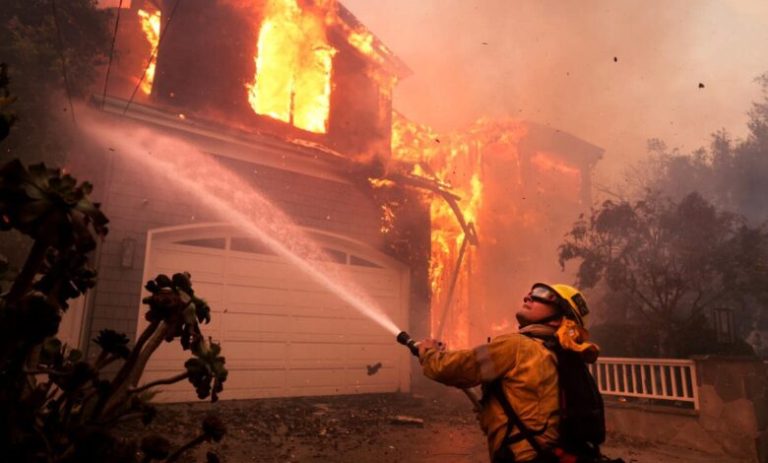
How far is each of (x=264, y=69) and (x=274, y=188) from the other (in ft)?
13.5

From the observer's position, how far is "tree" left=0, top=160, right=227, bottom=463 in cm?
154

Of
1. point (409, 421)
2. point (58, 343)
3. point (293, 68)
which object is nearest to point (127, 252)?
point (409, 421)

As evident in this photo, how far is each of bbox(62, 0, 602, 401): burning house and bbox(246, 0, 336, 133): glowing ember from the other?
4 centimetres

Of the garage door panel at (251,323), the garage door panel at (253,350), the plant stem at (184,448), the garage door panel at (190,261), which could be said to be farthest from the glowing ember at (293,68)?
the plant stem at (184,448)

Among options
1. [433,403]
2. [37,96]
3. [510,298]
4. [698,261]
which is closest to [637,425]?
[433,403]

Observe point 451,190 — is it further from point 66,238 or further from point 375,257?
point 66,238

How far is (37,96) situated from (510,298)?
20176mm

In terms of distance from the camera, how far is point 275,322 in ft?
33.1

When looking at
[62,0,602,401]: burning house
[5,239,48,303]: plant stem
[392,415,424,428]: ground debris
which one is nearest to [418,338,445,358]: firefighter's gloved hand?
[5,239,48,303]: plant stem

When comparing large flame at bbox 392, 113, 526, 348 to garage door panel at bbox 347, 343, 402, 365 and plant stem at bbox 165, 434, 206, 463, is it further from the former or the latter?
plant stem at bbox 165, 434, 206, 463

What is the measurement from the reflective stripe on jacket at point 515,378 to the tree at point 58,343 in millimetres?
1368

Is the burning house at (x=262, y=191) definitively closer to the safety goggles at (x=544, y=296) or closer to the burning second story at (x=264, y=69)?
the burning second story at (x=264, y=69)

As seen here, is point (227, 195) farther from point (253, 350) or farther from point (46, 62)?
point (46, 62)

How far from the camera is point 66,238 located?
1568mm
